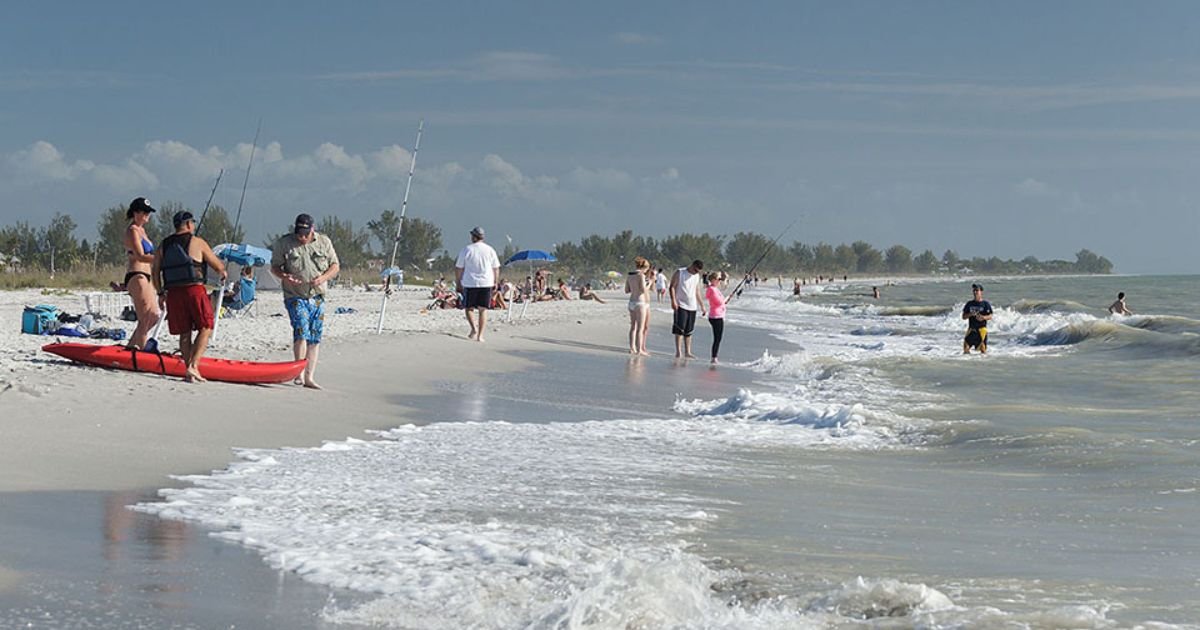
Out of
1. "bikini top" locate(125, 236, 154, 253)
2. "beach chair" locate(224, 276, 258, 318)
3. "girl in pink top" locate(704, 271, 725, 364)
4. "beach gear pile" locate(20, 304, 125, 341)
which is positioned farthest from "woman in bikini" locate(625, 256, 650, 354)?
"beach chair" locate(224, 276, 258, 318)

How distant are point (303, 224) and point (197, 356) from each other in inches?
56.1

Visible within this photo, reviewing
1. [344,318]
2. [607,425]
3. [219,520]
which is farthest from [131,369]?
[344,318]

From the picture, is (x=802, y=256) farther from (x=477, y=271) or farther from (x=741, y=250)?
(x=477, y=271)

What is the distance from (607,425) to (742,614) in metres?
5.73

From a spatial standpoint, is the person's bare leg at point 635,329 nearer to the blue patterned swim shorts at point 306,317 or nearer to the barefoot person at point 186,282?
the blue patterned swim shorts at point 306,317

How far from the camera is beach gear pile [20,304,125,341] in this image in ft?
46.7

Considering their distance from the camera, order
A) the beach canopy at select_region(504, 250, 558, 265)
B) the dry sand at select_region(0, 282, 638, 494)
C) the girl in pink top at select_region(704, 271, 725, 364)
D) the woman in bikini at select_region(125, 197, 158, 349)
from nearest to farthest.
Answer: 1. the dry sand at select_region(0, 282, 638, 494)
2. the woman in bikini at select_region(125, 197, 158, 349)
3. the girl in pink top at select_region(704, 271, 725, 364)
4. the beach canopy at select_region(504, 250, 558, 265)

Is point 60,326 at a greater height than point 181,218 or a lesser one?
lesser

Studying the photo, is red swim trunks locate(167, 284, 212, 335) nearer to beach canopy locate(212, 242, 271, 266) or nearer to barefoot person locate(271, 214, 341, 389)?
barefoot person locate(271, 214, 341, 389)

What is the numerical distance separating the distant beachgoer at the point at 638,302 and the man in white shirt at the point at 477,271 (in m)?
2.02

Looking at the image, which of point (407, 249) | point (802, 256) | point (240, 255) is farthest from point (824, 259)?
point (240, 255)

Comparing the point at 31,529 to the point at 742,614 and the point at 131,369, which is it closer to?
the point at 742,614

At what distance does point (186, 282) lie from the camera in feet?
32.4

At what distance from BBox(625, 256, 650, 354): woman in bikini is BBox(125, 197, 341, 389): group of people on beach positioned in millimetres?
7828
